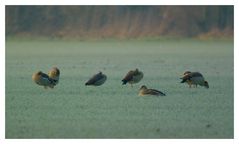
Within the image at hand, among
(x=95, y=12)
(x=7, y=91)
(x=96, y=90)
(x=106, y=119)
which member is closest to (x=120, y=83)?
(x=96, y=90)

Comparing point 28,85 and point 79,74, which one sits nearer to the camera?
point 28,85

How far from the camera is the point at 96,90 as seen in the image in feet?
51.4

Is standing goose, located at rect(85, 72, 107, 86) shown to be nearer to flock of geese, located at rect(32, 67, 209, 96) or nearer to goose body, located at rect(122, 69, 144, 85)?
flock of geese, located at rect(32, 67, 209, 96)

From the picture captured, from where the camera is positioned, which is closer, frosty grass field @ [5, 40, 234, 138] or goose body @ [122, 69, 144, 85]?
frosty grass field @ [5, 40, 234, 138]

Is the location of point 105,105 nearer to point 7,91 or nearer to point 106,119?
point 106,119

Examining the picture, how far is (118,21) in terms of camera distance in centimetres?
6712

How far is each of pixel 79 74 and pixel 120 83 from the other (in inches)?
121

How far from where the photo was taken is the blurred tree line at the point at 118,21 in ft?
205

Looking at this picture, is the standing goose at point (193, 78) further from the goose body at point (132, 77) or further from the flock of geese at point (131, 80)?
the goose body at point (132, 77)

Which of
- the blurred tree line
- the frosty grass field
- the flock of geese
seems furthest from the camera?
the blurred tree line

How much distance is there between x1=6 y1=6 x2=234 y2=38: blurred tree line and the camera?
2462 inches

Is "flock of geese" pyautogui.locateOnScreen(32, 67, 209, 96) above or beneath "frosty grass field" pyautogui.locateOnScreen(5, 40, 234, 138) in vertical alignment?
→ above

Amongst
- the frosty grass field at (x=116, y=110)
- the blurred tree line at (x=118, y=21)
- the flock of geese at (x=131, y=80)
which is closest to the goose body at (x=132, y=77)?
the flock of geese at (x=131, y=80)

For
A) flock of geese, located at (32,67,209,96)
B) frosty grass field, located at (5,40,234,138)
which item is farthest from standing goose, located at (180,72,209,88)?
frosty grass field, located at (5,40,234,138)
